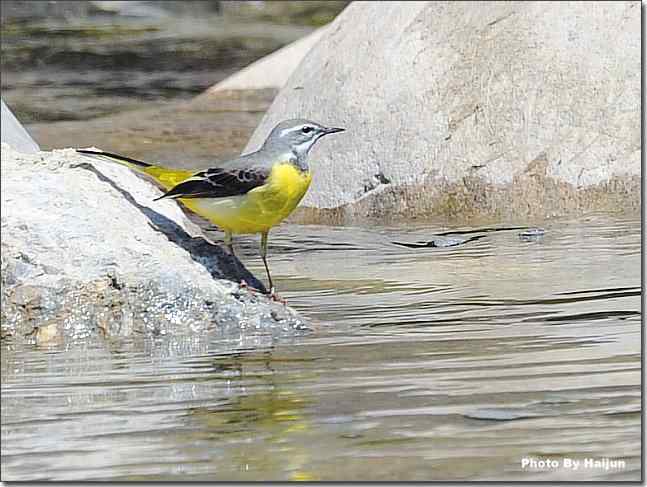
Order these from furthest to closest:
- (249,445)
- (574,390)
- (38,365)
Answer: (38,365) < (574,390) < (249,445)

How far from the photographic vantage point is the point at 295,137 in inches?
272

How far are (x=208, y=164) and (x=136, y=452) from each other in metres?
7.33

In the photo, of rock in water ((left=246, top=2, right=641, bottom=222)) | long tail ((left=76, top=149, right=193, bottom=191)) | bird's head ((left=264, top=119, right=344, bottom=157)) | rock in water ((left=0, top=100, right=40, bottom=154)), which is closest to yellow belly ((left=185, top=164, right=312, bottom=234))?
bird's head ((left=264, top=119, right=344, bottom=157))

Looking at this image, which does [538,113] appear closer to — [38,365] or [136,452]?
[38,365]

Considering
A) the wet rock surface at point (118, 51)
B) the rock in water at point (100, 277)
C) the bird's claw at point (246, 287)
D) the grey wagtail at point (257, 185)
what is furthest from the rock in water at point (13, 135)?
the wet rock surface at point (118, 51)

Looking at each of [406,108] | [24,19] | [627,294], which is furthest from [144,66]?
[627,294]

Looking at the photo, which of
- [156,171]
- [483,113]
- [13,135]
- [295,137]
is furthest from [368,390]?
[483,113]

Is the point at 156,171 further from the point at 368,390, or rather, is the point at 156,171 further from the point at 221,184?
the point at 368,390

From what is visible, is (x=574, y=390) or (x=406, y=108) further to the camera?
(x=406, y=108)

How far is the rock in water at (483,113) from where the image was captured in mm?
9789

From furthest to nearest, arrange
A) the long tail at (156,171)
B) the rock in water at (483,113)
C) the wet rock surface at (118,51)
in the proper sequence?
1. the wet rock surface at (118,51)
2. the rock in water at (483,113)
3. the long tail at (156,171)

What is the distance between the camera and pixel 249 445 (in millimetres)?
4930

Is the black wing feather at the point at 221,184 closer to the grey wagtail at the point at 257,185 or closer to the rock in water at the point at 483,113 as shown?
the grey wagtail at the point at 257,185

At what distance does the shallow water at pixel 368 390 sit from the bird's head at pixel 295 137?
2.61ft
